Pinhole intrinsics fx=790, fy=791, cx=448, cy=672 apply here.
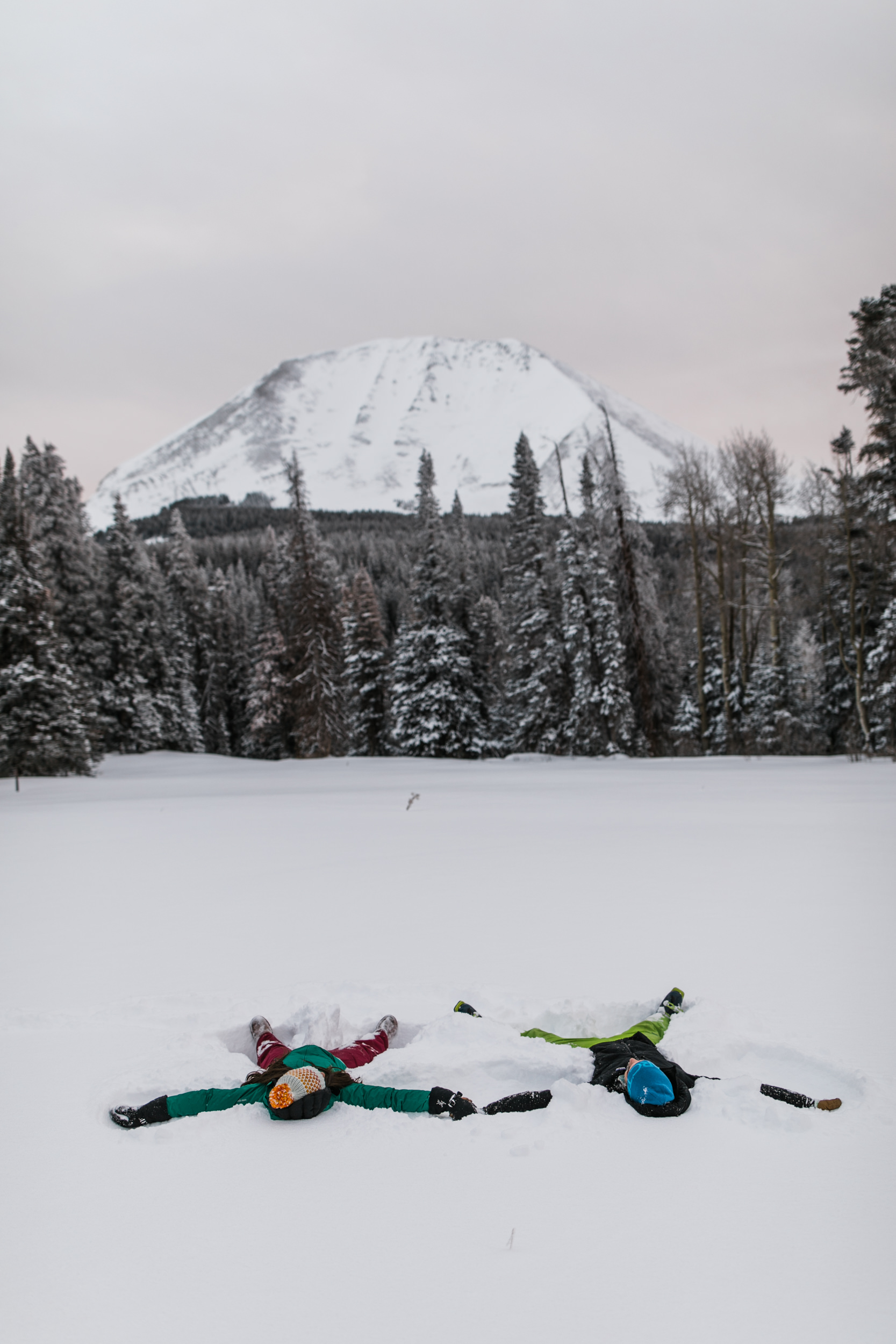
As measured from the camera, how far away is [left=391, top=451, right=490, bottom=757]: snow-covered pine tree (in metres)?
28.5

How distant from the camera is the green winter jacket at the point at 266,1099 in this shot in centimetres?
325

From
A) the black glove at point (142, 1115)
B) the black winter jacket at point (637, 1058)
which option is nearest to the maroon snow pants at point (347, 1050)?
the black glove at point (142, 1115)

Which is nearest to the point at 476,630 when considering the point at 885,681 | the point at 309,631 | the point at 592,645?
the point at 592,645

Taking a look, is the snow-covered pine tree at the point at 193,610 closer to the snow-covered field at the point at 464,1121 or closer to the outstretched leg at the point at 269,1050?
the snow-covered field at the point at 464,1121

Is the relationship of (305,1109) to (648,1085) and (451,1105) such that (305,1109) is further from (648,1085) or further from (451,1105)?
(648,1085)

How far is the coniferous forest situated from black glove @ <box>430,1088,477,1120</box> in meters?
17.4

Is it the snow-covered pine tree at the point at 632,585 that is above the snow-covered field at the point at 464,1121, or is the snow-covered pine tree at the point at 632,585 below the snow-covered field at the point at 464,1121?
above

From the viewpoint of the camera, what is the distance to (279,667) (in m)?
36.3

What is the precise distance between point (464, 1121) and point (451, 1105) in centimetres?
9

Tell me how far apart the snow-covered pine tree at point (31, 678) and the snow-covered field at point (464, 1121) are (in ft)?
47.5

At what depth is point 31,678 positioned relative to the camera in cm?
2081

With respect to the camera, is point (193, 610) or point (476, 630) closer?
point (476, 630)

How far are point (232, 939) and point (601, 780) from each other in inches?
473

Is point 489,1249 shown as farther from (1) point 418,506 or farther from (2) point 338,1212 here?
(1) point 418,506
